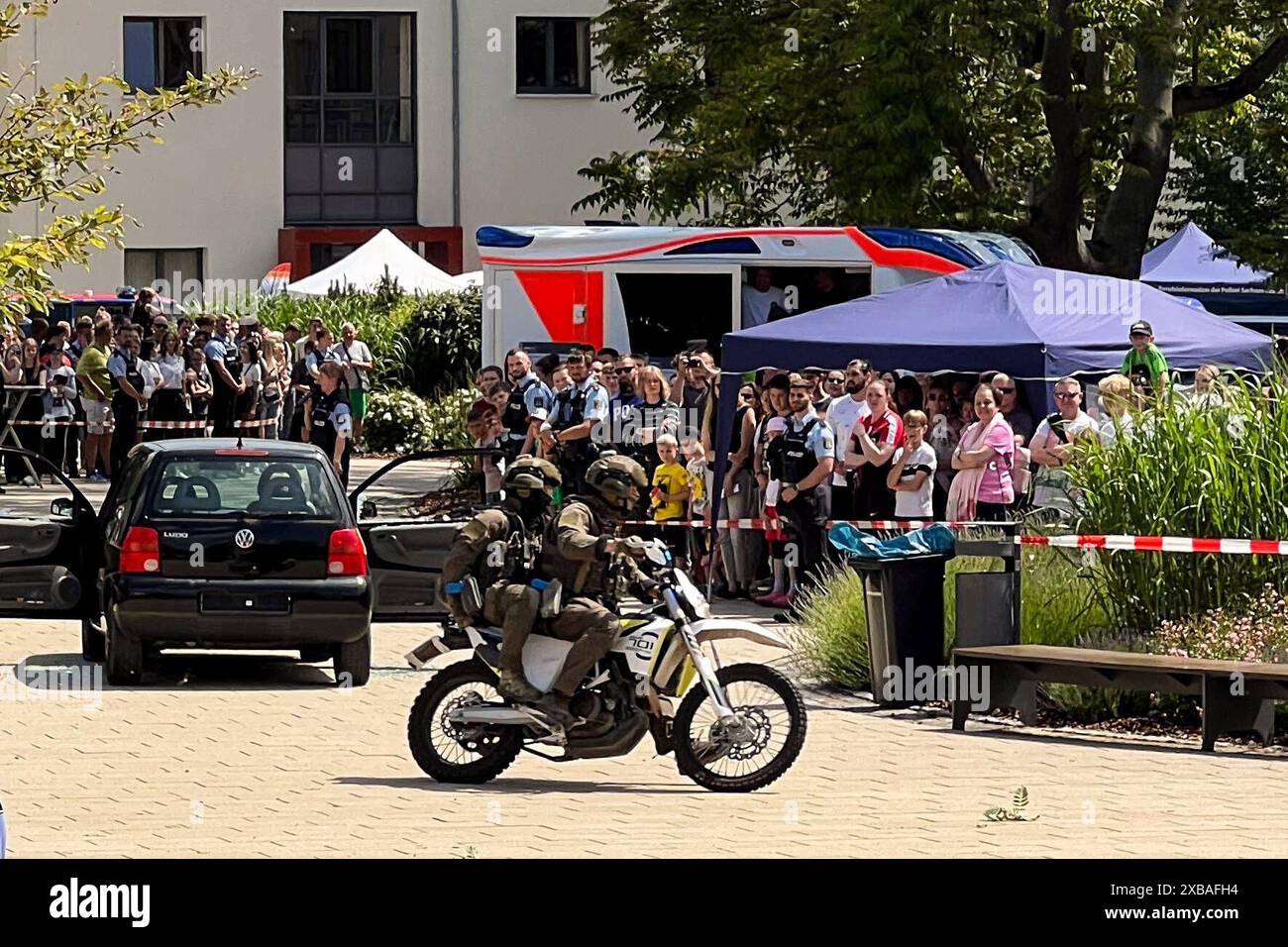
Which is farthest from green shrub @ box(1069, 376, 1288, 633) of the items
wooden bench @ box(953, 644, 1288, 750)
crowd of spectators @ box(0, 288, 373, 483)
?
crowd of spectators @ box(0, 288, 373, 483)

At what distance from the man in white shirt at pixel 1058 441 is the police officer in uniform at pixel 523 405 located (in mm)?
4978

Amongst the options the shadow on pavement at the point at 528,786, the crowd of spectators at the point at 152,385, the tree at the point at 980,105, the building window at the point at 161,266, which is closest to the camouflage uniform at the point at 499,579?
the shadow on pavement at the point at 528,786

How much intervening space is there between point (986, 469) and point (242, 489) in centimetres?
485

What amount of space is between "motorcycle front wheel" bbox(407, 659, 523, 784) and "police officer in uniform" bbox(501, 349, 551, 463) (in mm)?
9762

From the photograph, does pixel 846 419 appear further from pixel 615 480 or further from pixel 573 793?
pixel 573 793

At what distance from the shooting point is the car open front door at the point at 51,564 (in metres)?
15.0

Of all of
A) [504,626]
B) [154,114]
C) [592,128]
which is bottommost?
[504,626]

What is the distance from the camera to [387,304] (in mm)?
37781

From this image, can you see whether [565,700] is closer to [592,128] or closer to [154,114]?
[154,114]

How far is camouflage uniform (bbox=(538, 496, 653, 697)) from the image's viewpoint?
34.4 ft

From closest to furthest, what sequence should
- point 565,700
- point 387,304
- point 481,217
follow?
point 565,700 → point 387,304 → point 481,217

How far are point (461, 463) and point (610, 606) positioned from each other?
1599 cm

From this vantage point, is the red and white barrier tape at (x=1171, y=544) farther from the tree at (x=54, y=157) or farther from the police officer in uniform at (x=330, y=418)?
the police officer in uniform at (x=330, y=418)
